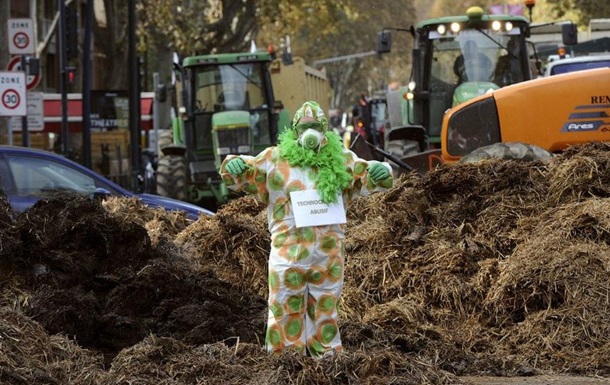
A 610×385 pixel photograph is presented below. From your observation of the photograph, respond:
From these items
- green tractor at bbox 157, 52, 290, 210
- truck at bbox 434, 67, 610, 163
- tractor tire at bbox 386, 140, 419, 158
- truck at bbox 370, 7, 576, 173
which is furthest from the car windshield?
green tractor at bbox 157, 52, 290, 210

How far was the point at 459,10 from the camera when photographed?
10512 centimetres

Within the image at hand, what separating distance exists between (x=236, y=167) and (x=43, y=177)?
627 cm

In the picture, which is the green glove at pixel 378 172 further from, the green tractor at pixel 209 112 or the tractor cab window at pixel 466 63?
the green tractor at pixel 209 112

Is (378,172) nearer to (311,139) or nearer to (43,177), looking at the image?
(311,139)

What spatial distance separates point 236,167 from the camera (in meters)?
8.88

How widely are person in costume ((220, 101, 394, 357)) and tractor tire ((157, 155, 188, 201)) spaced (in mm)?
16079

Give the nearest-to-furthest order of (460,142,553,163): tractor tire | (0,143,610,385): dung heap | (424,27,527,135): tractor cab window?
(0,143,610,385): dung heap
(460,142,553,163): tractor tire
(424,27,527,135): tractor cab window

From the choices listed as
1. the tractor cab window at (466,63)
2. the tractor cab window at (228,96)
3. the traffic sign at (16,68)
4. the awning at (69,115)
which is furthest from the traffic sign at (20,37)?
the awning at (69,115)

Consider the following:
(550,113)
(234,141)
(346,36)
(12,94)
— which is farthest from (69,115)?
(346,36)

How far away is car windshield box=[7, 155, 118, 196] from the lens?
1460 centimetres

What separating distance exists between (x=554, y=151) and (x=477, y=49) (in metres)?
6.18

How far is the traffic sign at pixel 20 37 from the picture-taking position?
26250 millimetres

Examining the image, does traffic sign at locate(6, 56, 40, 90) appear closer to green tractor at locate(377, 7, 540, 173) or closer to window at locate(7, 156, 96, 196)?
green tractor at locate(377, 7, 540, 173)

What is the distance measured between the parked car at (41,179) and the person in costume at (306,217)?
537cm
